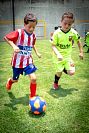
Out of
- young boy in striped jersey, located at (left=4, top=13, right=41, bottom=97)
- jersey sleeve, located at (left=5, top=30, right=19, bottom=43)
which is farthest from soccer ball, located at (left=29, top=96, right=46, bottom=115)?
jersey sleeve, located at (left=5, top=30, right=19, bottom=43)

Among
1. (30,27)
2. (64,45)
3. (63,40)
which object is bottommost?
(64,45)

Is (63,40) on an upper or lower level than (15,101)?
upper

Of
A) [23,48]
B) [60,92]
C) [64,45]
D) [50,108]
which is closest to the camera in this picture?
[50,108]

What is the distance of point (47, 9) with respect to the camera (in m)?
21.9

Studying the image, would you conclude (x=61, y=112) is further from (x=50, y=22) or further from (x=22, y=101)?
(x=50, y=22)

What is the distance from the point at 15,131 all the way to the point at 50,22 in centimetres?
1931

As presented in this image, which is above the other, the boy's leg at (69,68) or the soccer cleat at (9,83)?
the boy's leg at (69,68)

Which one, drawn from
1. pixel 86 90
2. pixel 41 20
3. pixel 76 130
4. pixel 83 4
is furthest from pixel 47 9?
pixel 76 130

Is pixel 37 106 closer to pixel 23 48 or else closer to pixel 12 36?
pixel 23 48

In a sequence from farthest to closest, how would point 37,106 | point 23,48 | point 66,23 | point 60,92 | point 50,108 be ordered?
point 60,92 < point 66,23 < point 23,48 < point 50,108 < point 37,106

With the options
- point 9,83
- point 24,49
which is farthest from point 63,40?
point 9,83

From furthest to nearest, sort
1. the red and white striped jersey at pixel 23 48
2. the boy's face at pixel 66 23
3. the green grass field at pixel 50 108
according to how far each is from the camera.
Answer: the boy's face at pixel 66 23 → the red and white striped jersey at pixel 23 48 → the green grass field at pixel 50 108

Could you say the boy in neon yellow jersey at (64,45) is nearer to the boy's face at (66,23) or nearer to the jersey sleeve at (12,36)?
the boy's face at (66,23)

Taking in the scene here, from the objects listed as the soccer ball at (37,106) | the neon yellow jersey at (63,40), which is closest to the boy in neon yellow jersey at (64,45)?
the neon yellow jersey at (63,40)
